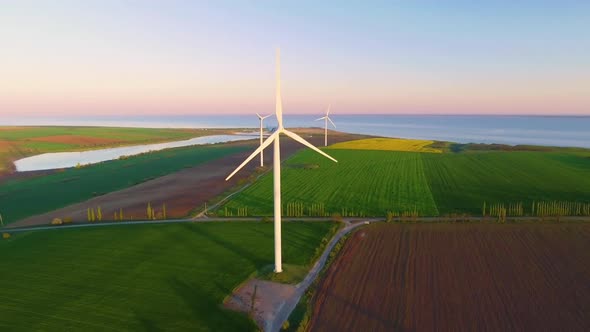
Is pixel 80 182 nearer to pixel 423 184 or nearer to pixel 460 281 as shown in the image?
pixel 423 184

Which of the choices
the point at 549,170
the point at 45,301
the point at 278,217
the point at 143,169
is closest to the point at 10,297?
the point at 45,301

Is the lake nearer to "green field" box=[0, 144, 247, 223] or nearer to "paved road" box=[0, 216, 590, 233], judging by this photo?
"green field" box=[0, 144, 247, 223]

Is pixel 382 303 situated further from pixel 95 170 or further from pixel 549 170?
pixel 95 170

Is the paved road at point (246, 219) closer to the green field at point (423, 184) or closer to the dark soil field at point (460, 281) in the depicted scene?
the green field at point (423, 184)

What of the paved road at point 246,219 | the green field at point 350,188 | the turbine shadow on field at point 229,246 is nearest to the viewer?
the turbine shadow on field at point 229,246

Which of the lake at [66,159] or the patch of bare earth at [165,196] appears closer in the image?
the patch of bare earth at [165,196]

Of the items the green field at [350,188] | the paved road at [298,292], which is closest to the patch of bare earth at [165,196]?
the green field at [350,188]

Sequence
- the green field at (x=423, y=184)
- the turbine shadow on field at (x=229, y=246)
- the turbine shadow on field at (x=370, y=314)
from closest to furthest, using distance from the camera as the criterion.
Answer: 1. the turbine shadow on field at (x=370, y=314)
2. the turbine shadow on field at (x=229, y=246)
3. the green field at (x=423, y=184)

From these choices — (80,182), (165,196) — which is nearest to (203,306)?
(165,196)
